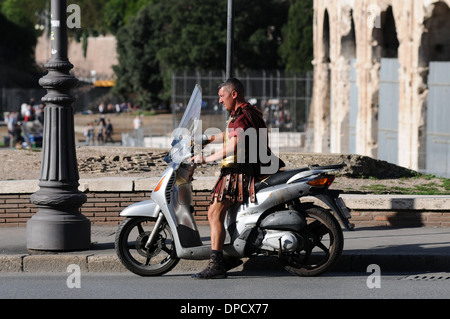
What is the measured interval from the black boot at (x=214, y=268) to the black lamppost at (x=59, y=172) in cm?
148

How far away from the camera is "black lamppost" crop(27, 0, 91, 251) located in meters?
9.28

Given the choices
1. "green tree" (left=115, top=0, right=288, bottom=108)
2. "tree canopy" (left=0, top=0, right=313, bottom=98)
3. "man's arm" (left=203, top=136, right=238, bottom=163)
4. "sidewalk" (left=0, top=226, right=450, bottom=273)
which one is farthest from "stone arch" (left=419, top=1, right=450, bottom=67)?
"green tree" (left=115, top=0, right=288, bottom=108)

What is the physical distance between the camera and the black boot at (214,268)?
8398mm

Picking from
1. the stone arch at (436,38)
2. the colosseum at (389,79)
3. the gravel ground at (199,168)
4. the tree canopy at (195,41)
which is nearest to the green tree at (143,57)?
the tree canopy at (195,41)

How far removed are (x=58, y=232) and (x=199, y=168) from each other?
4337 millimetres

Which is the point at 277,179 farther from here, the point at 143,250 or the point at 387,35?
the point at 387,35

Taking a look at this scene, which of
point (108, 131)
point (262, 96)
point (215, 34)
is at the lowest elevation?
point (108, 131)

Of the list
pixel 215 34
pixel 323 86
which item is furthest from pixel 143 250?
pixel 215 34

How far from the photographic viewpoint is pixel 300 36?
52.0 meters

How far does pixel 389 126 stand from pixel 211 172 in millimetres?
10997

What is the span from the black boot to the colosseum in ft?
38.9

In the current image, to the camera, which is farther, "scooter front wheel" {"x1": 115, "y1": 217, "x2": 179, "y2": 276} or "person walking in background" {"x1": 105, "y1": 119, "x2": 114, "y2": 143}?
"person walking in background" {"x1": 105, "y1": 119, "x2": 114, "y2": 143}

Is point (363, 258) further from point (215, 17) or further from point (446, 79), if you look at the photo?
point (215, 17)

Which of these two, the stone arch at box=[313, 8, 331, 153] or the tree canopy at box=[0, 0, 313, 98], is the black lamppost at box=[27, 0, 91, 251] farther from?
the tree canopy at box=[0, 0, 313, 98]
